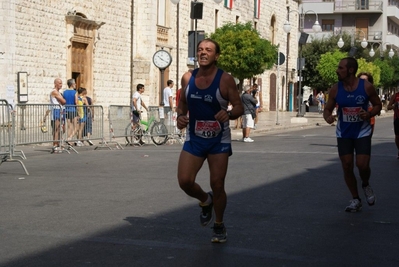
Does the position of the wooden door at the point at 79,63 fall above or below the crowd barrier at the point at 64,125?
above

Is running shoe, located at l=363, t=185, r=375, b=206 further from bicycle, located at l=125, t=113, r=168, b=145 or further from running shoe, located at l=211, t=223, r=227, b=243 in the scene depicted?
bicycle, located at l=125, t=113, r=168, b=145

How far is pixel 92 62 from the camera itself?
36.7m

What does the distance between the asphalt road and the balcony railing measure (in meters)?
73.0

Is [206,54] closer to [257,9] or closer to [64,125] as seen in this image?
[64,125]

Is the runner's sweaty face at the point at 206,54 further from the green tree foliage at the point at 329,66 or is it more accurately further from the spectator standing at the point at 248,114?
the green tree foliage at the point at 329,66

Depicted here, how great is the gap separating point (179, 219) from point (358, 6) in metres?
80.9

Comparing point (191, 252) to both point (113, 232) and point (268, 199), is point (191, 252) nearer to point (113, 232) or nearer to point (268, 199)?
point (113, 232)

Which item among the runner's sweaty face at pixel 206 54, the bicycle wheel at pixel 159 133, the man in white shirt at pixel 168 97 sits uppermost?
the runner's sweaty face at pixel 206 54

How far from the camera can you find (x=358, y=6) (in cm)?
8744

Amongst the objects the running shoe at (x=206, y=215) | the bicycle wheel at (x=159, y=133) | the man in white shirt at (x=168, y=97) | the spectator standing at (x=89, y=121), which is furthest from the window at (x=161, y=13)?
the running shoe at (x=206, y=215)

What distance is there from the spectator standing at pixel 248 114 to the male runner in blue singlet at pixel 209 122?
16998 mm

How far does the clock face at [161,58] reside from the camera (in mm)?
29469

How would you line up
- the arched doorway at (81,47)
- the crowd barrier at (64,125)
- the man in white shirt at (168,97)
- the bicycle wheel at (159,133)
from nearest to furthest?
1. the crowd barrier at (64,125)
2. the bicycle wheel at (159,133)
3. the man in white shirt at (168,97)
4. the arched doorway at (81,47)

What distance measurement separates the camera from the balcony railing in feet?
285
